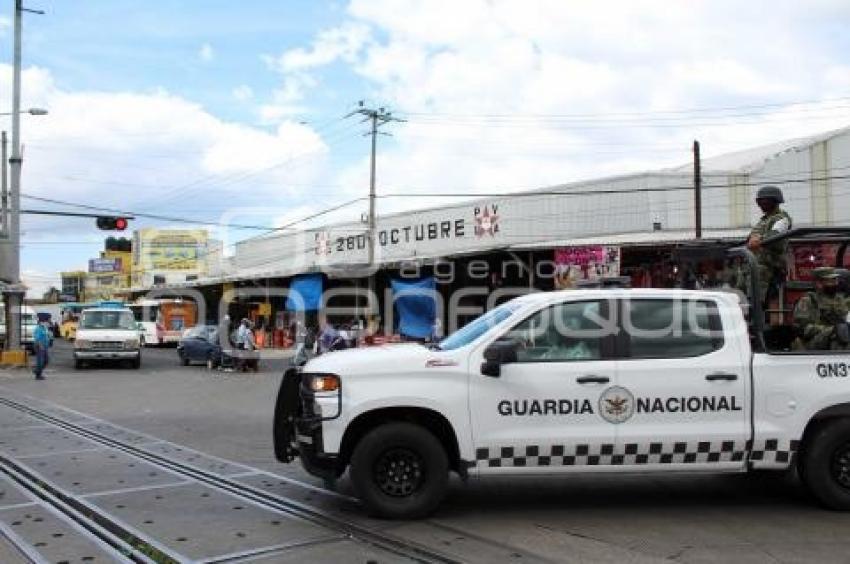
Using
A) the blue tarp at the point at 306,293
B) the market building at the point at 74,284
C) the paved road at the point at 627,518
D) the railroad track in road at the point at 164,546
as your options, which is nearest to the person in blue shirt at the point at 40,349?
the paved road at the point at 627,518

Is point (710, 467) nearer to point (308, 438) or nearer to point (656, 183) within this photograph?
point (308, 438)

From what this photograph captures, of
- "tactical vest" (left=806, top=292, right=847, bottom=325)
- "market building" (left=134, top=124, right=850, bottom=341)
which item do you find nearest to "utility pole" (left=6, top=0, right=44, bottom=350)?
"market building" (left=134, top=124, right=850, bottom=341)

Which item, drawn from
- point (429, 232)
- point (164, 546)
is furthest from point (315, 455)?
point (429, 232)

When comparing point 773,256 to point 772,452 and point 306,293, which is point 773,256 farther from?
point 306,293

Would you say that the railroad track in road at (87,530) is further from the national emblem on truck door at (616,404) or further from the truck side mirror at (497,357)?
the national emblem on truck door at (616,404)

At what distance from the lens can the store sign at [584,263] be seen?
28.3 meters

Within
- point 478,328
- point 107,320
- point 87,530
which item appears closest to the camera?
point 87,530

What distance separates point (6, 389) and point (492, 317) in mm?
17063

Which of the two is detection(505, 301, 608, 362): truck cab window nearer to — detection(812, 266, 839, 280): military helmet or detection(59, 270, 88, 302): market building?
detection(812, 266, 839, 280): military helmet

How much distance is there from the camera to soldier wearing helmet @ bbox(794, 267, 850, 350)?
8.20m

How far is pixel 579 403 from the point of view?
7.38 metres

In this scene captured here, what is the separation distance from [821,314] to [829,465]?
4.73 ft

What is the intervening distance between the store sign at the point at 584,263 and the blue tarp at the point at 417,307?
5073 mm

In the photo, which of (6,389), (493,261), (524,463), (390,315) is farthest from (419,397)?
(390,315)
